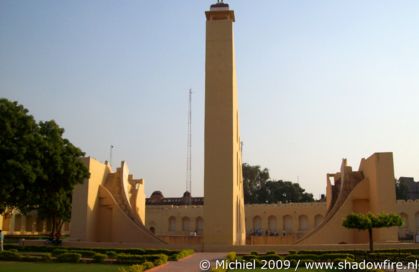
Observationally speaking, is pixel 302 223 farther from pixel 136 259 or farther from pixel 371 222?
pixel 136 259

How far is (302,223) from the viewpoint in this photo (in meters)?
36.6

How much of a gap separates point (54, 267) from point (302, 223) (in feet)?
83.9

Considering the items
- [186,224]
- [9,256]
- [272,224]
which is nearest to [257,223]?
[272,224]

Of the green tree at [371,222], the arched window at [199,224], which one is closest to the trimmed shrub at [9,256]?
the green tree at [371,222]

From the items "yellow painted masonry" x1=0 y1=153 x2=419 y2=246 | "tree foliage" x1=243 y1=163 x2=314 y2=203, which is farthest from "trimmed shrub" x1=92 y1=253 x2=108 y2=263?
"tree foliage" x1=243 y1=163 x2=314 y2=203

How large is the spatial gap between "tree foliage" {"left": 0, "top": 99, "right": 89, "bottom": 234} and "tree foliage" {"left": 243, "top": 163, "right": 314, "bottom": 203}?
32.1m

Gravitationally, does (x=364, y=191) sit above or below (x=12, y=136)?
below

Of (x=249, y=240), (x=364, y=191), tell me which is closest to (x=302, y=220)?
(x=249, y=240)

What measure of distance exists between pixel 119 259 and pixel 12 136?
7.25 metres

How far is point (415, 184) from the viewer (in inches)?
2367

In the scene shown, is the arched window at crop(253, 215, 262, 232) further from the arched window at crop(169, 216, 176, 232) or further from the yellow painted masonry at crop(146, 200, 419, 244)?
the arched window at crop(169, 216, 176, 232)

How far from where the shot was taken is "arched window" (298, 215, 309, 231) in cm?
3638

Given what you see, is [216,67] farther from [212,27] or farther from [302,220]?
[302,220]

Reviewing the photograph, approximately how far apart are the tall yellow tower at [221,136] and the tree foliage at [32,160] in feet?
19.4
